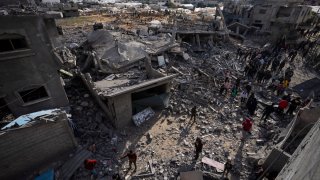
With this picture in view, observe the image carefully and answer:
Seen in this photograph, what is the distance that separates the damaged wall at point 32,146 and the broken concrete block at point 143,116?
12.0ft

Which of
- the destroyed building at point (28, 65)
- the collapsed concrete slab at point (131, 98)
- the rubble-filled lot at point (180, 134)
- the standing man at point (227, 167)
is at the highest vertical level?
the destroyed building at point (28, 65)

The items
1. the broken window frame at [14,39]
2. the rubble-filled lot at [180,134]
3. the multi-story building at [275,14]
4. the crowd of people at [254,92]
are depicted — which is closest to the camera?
the broken window frame at [14,39]

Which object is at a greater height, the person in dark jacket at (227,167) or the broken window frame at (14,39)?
the broken window frame at (14,39)

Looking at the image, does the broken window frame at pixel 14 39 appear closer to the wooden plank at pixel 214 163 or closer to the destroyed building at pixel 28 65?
the destroyed building at pixel 28 65

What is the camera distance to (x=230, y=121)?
39.7ft

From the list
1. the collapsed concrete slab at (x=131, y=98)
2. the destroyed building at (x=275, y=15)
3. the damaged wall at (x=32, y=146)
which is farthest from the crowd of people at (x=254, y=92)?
the destroyed building at (x=275, y=15)

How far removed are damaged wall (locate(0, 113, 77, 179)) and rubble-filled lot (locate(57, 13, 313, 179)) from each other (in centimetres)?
141

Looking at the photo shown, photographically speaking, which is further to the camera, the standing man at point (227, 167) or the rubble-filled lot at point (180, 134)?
the rubble-filled lot at point (180, 134)

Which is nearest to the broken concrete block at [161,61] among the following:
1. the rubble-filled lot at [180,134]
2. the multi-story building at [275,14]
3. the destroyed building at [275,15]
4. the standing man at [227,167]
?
the rubble-filled lot at [180,134]

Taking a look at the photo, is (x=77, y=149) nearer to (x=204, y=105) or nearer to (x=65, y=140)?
(x=65, y=140)

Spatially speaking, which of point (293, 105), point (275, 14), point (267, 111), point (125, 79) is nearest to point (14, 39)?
point (125, 79)

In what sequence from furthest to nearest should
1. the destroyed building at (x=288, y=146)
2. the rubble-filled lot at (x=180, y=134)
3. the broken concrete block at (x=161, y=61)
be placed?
the broken concrete block at (x=161, y=61), the rubble-filled lot at (x=180, y=134), the destroyed building at (x=288, y=146)

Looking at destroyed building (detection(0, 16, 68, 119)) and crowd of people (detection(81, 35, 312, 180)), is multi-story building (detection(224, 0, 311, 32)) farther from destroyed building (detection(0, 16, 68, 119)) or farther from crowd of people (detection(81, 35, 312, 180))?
destroyed building (detection(0, 16, 68, 119))

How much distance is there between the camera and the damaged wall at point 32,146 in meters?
7.68
